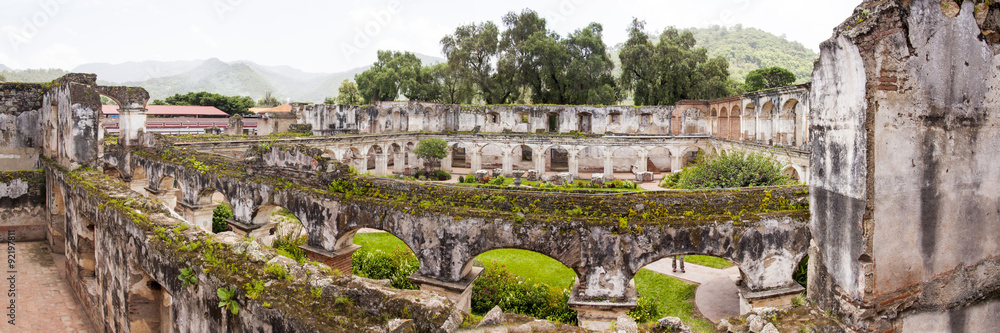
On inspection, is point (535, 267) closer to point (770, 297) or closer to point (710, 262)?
point (710, 262)

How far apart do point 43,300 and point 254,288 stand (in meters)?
8.69

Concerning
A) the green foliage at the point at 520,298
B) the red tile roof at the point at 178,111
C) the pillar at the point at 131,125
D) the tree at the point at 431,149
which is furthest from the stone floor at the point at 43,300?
the red tile roof at the point at 178,111

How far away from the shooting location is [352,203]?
11.7 m

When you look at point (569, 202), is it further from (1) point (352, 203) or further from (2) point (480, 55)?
(2) point (480, 55)


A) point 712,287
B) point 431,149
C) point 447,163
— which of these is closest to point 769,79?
point 447,163

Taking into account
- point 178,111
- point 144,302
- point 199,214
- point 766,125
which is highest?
point 178,111

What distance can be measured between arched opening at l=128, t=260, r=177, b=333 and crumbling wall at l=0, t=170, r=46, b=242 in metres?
10.7

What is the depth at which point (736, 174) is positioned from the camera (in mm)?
16297

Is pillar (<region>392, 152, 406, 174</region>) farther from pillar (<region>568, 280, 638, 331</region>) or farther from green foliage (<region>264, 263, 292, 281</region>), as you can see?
green foliage (<region>264, 263, 292, 281</region>)

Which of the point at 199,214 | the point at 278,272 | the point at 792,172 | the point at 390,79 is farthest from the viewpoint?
the point at 390,79

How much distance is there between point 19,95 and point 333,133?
19500 millimetres

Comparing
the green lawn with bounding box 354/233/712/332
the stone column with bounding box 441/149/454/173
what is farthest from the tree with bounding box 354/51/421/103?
the green lawn with bounding box 354/233/712/332

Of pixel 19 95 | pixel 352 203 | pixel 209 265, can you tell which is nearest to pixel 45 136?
pixel 19 95

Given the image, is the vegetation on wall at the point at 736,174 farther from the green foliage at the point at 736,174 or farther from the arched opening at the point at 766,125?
the arched opening at the point at 766,125
